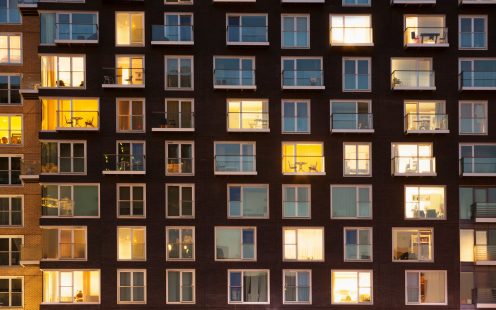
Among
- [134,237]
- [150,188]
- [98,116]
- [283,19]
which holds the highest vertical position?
[283,19]

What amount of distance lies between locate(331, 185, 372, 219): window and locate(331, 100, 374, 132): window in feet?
12.1

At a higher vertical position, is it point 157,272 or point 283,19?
point 283,19

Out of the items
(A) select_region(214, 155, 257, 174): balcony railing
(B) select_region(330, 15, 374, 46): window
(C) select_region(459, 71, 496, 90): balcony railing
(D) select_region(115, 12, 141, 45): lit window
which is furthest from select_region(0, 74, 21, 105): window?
(C) select_region(459, 71, 496, 90): balcony railing

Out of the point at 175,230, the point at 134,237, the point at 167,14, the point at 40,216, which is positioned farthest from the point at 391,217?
the point at 40,216

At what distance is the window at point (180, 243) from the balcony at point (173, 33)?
37.8ft

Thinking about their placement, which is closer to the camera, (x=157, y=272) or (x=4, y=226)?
(x=157, y=272)

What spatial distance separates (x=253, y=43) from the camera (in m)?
36.6

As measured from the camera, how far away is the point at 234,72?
3703cm

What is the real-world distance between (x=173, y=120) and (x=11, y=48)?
12.6 m

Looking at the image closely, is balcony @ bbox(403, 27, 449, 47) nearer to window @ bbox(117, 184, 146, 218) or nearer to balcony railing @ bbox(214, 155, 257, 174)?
balcony railing @ bbox(214, 155, 257, 174)

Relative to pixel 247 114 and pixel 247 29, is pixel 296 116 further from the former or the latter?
pixel 247 29

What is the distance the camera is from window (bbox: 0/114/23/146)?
3952 centimetres

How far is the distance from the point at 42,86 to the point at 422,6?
24.1 m

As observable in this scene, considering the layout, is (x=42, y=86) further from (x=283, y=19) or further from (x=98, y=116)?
(x=283, y=19)
